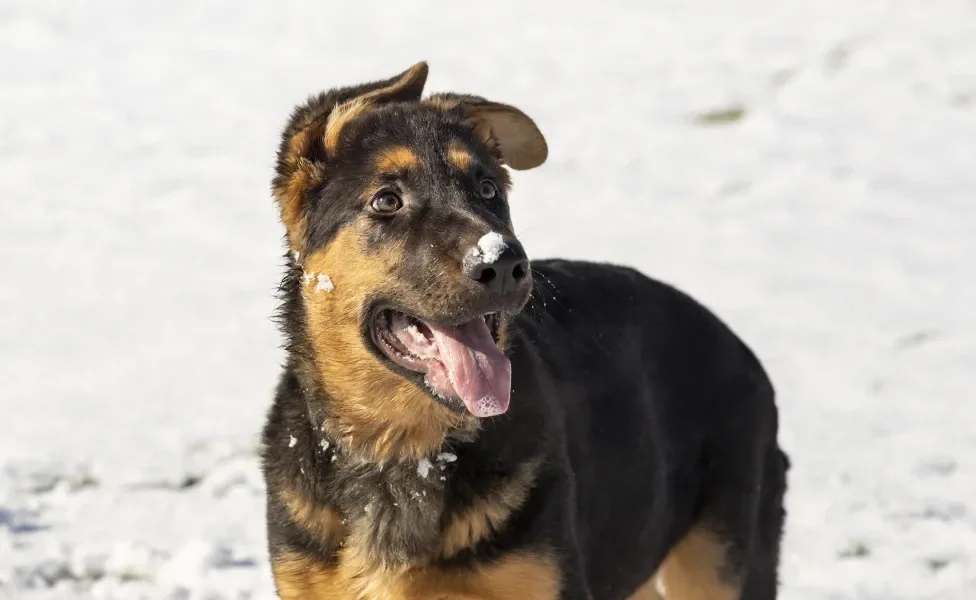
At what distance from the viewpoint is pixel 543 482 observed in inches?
180

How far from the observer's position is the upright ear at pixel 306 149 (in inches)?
195

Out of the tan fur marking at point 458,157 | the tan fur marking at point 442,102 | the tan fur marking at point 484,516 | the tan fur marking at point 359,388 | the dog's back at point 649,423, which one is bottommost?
Answer: the dog's back at point 649,423

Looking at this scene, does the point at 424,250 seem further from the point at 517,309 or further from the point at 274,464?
the point at 274,464

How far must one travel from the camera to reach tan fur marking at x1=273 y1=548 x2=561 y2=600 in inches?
171

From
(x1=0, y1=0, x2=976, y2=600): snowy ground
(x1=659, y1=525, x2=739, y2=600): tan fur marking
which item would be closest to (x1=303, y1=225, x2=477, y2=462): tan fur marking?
(x1=659, y1=525, x2=739, y2=600): tan fur marking

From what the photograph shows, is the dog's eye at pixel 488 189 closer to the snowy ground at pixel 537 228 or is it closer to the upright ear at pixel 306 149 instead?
the upright ear at pixel 306 149

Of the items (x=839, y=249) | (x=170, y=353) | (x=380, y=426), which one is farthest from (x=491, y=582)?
(x=839, y=249)

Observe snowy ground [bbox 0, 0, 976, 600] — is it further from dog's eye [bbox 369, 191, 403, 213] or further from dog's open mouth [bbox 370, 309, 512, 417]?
dog's eye [bbox 369, 191, 403, 213]

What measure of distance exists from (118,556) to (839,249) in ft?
24.3

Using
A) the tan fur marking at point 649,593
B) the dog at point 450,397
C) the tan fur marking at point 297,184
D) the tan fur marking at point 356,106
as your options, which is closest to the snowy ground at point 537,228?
the tan fur marking at point 649,593

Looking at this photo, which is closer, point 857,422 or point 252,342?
point 857,422

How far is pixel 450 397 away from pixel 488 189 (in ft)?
2.95

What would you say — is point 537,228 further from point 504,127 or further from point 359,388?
point 359,388

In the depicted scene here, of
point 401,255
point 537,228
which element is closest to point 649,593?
point 401,255
